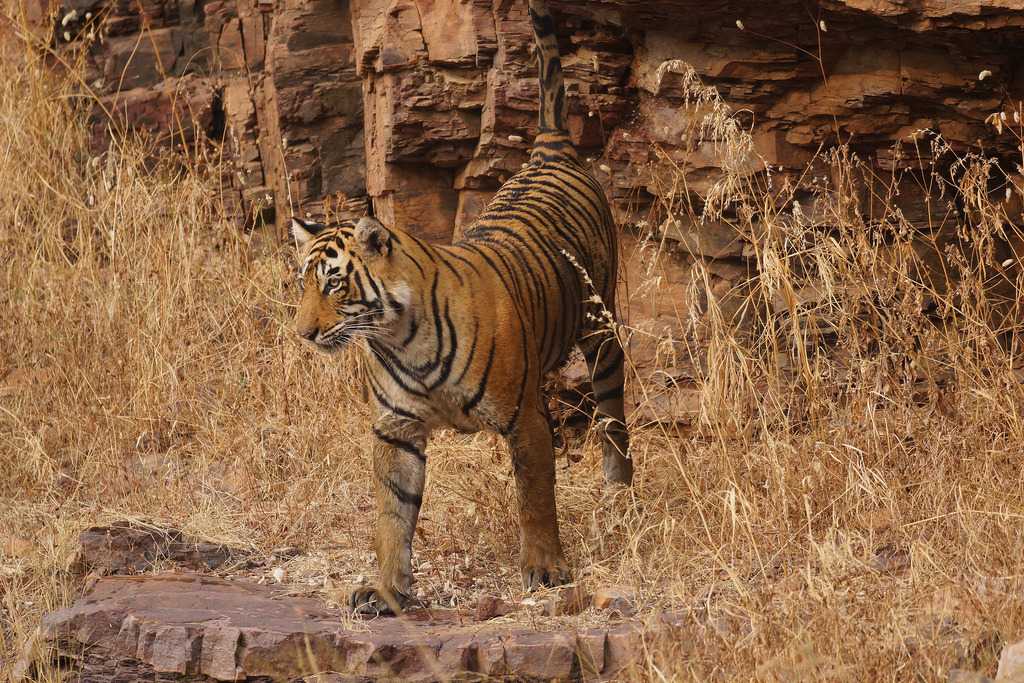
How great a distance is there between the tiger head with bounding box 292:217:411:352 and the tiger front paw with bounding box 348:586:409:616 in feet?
2.70

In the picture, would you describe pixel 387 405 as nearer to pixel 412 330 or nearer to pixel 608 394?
pixel 412 330

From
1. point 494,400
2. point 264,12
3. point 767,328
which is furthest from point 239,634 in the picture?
point 264,12

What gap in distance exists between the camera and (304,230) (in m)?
4.83

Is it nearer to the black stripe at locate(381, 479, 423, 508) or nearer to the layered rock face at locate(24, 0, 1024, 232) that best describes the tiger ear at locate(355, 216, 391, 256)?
the black stripe at locate(381, 479, 423, 508)

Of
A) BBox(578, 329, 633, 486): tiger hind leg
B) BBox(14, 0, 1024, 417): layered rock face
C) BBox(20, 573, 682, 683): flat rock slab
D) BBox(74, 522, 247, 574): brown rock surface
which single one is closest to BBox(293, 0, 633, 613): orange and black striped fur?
BBox(20, 573, 682, 683): flat rock slab

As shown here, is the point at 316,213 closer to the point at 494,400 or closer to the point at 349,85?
the point at 349,85

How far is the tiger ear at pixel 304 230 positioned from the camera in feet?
15.8

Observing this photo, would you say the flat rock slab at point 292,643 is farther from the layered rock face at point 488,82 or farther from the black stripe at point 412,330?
the layered rock face at point 488,82

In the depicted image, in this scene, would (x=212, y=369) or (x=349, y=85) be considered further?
(x=349, y=85)

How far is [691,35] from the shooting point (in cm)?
637

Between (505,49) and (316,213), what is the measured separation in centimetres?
170

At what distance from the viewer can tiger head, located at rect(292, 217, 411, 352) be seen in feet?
15.0

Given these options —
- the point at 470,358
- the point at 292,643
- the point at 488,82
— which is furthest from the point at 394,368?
the point at 488,82

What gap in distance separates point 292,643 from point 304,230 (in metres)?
1.40
